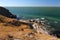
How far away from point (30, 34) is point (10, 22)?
4582 millimetres

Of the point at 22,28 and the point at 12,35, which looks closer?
the point at 12,35

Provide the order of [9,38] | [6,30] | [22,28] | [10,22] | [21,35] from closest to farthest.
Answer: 1. [9,38]
2. [21,35]
3. [6,30]
4. [22,28]
5. [10,22]

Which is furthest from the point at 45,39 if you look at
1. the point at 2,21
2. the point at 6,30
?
the point at 2,21

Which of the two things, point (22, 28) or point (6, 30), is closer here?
point (6, 30)

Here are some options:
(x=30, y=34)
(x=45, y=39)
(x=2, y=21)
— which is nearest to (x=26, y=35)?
(x=30, y=34)

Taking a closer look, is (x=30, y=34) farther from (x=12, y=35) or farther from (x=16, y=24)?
(x=16, y=24)

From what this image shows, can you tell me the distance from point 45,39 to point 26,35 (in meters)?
2.00

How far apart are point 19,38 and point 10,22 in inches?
206

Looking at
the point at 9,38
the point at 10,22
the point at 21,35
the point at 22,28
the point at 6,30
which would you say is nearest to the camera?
the point at 9,38

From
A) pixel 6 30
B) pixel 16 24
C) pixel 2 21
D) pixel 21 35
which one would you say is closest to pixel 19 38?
pixel 21 35

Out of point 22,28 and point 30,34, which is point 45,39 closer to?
point 30,34

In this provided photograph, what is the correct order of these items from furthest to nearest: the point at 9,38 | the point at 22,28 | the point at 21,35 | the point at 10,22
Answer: the point at 10,22
the point at 22,28
the point at 21,35
the point at 9,38

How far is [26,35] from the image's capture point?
636 inches

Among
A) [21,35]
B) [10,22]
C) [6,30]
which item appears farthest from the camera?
[10,22]
